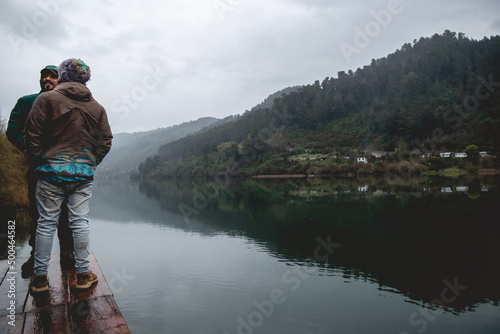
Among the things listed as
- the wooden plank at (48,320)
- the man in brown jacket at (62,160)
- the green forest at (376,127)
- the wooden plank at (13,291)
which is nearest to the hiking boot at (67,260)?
the wooden plank at (13,291)

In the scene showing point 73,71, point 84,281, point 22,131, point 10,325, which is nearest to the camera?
point 10,325

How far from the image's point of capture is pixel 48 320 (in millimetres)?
3064

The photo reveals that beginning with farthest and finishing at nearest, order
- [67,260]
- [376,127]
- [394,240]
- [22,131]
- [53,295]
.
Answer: [376,127]
[394,240]
[67,260]
[22,131]
[53,295]

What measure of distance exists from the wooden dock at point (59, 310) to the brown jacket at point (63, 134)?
134 centimetres

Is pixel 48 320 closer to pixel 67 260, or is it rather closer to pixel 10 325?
pixel 10 325

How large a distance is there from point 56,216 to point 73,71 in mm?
1866

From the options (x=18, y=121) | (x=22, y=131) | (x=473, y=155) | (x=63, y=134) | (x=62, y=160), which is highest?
(x=473, y=155)

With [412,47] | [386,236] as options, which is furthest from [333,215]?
[412,47]

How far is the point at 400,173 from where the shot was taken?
75688 mm

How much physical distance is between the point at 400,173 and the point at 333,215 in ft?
204

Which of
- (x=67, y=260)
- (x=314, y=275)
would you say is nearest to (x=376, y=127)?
(x=314, y=275)

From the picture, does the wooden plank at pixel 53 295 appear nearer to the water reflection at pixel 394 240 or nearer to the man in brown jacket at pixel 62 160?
the man in brown jacket at pixel 62 160

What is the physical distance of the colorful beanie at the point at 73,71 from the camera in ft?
13.4

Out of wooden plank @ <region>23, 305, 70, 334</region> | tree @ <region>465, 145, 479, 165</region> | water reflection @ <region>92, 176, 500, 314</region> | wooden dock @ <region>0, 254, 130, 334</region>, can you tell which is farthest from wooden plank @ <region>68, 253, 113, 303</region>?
tree @ <region>465, 145, 479, 165</region>
